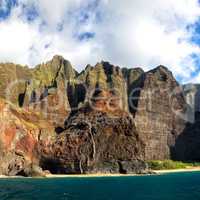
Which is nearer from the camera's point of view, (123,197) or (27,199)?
(27,199)

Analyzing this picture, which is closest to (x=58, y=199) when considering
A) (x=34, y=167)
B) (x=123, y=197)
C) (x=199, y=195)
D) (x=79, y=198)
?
(x=79, y=198)

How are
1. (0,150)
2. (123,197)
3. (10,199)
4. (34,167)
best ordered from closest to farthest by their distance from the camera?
(10,199) → (123,197) → (34,167) → (0,150)

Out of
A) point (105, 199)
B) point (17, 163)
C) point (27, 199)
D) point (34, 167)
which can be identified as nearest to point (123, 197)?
point (105, 199)

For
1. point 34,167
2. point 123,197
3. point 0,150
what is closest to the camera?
point 123,197

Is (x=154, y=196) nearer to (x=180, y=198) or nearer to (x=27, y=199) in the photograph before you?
(x=180, y=198)

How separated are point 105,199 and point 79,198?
5835mm

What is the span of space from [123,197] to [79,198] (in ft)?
31.3

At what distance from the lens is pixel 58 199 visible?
81188mm

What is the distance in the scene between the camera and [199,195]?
87.8 metres

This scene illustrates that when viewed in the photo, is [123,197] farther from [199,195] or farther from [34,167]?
[34,167]

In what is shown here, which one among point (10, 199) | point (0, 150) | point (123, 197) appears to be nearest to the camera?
point (10, 199)

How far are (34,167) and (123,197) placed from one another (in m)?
108

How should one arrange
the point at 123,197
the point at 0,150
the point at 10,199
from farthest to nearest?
the point at 0,150 → the point at 123,197 → the point at 10,199

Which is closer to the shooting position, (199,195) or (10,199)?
(10,199)
